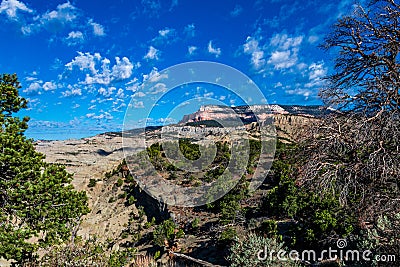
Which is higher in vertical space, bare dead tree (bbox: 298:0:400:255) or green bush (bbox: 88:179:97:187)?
bare dead tree (bbox: 298:0:400:255)

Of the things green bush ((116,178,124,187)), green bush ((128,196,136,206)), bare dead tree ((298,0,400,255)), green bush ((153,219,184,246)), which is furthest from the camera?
green bush ((116,178,124,187))

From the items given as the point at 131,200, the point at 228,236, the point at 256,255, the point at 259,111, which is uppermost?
the point at 259,111

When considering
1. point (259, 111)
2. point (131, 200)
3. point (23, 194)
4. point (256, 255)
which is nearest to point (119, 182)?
point (131, 200)

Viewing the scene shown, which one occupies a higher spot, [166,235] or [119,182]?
[119,182]

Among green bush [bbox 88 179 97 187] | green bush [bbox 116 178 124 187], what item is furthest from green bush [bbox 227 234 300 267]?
green bush [bbox 88 179 97 187]

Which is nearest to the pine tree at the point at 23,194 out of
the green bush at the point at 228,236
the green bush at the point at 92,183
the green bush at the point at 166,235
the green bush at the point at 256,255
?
the green bush at the point at 256,255

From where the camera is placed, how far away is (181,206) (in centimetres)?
2103

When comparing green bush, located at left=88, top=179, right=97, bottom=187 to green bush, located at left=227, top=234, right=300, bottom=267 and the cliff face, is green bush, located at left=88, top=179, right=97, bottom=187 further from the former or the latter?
green bush, located at left=227, top=234, right=300, bottom=267

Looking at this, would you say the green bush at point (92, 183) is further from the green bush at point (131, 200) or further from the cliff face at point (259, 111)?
the cliff face at point (259, 111)

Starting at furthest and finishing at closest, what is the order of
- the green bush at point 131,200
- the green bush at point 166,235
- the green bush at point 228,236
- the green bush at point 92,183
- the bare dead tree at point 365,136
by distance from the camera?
the green bush at point 92,183 → the green bush at point 131,200 → the green bush at point 166,235 → the green bush at point 228,236 → the bare dead tree at point 365,136

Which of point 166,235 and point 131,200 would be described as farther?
point 131,200

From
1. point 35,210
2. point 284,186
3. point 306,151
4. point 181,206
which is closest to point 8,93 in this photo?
point 35,210

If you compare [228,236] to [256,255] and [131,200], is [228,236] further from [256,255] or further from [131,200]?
[131,200]

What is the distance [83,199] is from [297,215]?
10.2 m
